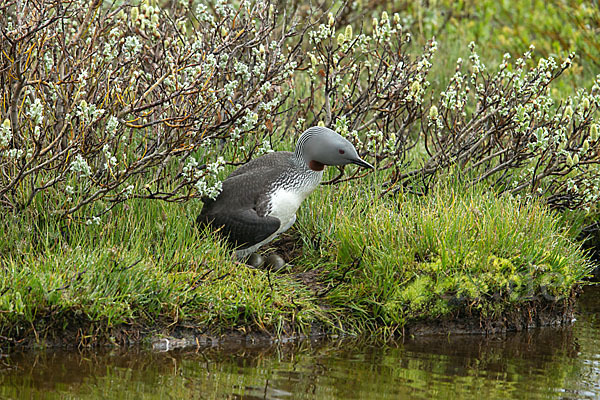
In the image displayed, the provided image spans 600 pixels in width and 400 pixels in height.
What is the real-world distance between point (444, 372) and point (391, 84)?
10.8 feet

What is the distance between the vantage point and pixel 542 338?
22.5ft

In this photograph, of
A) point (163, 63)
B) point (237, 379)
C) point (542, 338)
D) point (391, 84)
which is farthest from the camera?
point (391, 84)

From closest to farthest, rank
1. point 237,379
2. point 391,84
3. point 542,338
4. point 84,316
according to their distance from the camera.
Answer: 1. point 237,379
2. point 84,316
3. point 542,338
4. point 391,84

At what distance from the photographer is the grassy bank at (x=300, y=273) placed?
607 centimetres

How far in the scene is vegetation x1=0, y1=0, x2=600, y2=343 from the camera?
618 centimetres

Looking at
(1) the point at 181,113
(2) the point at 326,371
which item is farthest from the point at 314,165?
(2) the point at 326,371

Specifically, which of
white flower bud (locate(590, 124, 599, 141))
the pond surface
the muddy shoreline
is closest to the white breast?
the muddy shoreline

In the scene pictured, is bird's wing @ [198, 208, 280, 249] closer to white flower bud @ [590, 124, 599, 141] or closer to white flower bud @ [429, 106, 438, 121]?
white flower bud @ [429, 106, 438, 121]

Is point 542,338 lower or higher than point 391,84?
lower

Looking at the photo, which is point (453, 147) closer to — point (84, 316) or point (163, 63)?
point (163, 63)

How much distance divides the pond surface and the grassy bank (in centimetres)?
24

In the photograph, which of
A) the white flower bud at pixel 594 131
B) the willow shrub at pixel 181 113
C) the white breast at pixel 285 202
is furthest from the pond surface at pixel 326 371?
the white flower bud at pixel 594 131

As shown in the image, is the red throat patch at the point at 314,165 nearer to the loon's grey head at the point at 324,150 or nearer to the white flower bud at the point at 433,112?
the loon's grey head at the point at 324,150

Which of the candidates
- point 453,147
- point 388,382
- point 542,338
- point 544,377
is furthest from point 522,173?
point 388,382
